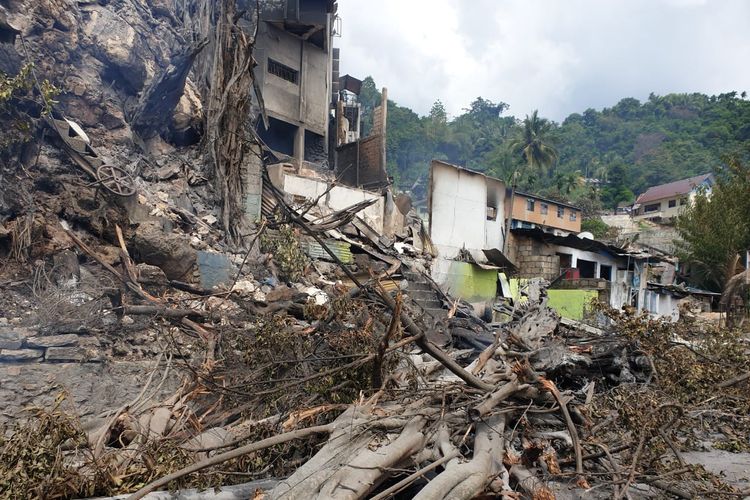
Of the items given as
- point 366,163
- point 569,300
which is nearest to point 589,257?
point 569,300

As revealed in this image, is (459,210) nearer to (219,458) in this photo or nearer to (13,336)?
(13,336)

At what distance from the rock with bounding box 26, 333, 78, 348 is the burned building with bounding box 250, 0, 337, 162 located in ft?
47.4

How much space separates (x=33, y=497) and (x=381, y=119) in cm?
1674

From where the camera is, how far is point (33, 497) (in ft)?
8.07

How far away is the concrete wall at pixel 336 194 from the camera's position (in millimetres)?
13477

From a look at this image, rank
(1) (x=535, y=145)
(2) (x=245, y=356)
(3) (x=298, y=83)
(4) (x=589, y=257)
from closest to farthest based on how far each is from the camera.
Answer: (2) (x=245, y=356) < (3) (x=298, y=83) < (4) (x=589, y=257) < (1) (x=535, y=145)

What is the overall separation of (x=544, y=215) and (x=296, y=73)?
50.8 ft

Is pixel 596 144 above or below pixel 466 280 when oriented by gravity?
above

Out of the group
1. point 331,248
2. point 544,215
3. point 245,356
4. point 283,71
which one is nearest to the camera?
point 245,356

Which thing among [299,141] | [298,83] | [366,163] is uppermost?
[298,83]

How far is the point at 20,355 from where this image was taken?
16.0 feet

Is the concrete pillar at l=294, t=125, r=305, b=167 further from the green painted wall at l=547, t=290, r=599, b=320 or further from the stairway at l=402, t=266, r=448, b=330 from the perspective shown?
the green painted wall at l=547, t=290, r=599, b=320

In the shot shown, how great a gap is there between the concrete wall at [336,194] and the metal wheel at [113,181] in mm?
5711

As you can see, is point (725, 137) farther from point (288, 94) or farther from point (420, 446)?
point (420, 446)
